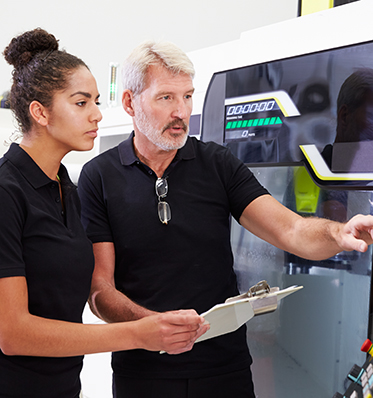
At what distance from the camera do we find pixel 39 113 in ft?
3.27

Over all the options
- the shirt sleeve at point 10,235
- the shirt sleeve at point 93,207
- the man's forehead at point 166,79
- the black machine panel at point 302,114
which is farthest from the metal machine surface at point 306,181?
the shirt sleeve at point 10,235

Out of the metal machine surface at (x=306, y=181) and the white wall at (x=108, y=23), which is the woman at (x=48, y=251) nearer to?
the metal machine surface at (x=306, y=181)

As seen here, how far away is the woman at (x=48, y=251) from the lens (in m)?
0.86

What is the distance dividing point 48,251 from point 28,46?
0.46 metres

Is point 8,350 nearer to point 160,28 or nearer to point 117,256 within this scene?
point 117,256

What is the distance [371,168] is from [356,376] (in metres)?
0.49

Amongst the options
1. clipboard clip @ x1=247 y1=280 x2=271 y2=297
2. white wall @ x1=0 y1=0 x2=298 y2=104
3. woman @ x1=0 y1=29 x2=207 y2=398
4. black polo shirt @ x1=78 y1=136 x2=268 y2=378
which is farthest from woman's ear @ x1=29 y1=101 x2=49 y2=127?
white wall @ x1=0 y1=0 x2=298 y2=104

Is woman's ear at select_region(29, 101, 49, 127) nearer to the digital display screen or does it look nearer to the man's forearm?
the man's forearm

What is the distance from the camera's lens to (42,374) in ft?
3.11

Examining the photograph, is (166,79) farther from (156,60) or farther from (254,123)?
(254,123)

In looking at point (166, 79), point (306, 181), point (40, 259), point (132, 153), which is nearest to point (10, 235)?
point (40, 259)

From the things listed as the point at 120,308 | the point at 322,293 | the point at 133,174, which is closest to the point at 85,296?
the point at 120,308

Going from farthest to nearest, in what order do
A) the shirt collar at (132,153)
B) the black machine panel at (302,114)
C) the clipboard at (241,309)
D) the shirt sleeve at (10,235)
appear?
the shirt collar at (132,153)
the black machine panel at (302,114)
the clipboard at (241,309)
the shirt sleeve at (10,235)

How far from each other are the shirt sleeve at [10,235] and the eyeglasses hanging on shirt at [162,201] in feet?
1.36
